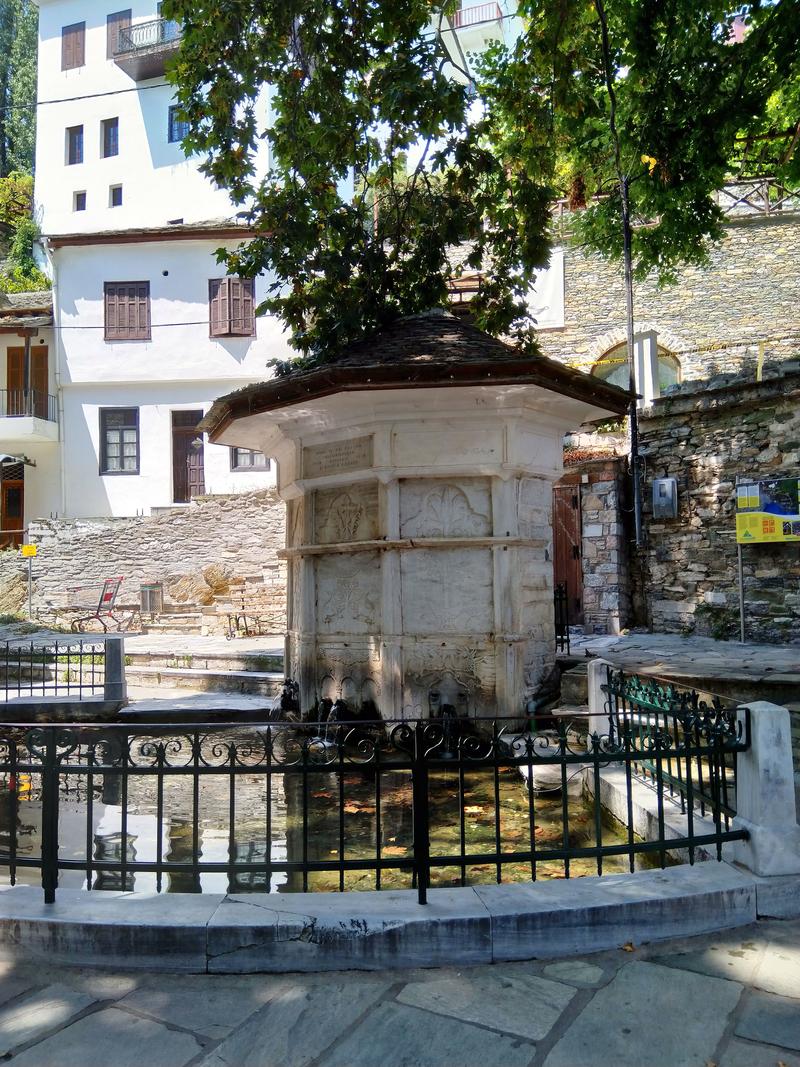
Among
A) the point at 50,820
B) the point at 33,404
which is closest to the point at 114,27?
the point at 33,404

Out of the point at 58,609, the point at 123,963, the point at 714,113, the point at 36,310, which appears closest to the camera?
the point at 123,963

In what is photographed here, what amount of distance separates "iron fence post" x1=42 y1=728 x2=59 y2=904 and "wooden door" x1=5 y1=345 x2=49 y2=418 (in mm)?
22824

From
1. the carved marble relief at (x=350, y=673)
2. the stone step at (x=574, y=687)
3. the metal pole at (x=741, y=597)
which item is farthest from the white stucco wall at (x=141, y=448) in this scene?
the stone step at (x=574, y=687)

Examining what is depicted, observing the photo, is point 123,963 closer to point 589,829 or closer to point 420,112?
point 589,829

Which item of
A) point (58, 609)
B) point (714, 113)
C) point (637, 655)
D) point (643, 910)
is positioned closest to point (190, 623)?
point (58, 609)

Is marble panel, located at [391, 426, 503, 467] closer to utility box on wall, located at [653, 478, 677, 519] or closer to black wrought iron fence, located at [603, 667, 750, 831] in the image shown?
black wrought iron fence, located at [603, 667, 750, 831]

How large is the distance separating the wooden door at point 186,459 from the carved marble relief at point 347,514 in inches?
675

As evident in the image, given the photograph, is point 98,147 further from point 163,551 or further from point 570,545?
point 570,545

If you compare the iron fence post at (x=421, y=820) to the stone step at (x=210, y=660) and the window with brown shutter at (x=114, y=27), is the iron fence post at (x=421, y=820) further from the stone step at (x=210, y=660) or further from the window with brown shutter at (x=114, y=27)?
the window with brown shutter at (x=114, y=27)

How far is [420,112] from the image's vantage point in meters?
7.65

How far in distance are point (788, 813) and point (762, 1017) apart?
1116mm

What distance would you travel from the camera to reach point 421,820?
3230 mm

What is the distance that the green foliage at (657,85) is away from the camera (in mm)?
7582

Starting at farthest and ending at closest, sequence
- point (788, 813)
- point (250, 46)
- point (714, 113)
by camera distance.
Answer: point (714, 113) < point (250, 46) < point (788, 813)
